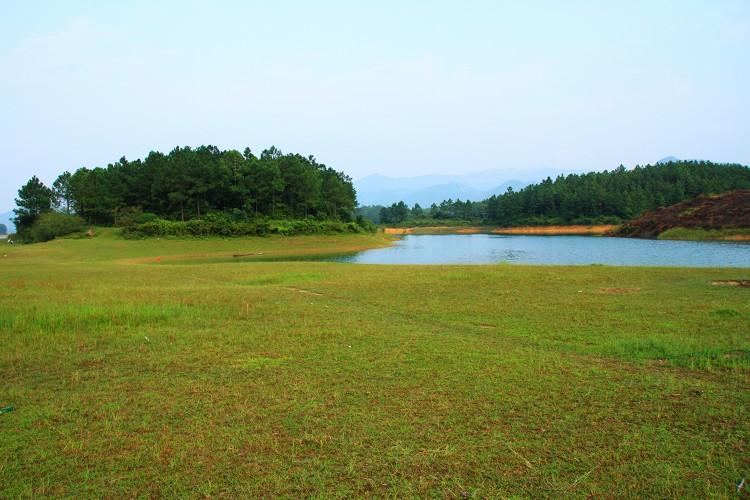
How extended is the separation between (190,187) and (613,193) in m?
90.6

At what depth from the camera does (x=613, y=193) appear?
110 meters

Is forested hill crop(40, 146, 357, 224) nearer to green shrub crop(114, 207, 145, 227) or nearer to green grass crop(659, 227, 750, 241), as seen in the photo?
green shrub crop(114, 207, 145, 227)

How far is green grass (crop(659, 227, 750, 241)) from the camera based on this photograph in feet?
204

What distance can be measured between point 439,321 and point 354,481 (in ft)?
25.7

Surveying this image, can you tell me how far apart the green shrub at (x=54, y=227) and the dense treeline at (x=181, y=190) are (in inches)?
219

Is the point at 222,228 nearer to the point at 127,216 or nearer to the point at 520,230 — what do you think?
the point at 127,216

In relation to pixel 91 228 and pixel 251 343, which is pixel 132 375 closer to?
pixel 251 343

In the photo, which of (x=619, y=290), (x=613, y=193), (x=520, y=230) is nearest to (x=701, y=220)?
(x=613, y=193)

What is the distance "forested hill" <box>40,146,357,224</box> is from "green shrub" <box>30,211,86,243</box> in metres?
7.13

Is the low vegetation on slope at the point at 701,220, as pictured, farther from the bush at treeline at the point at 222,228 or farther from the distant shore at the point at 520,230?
the bush at treeline at the point at 222,228

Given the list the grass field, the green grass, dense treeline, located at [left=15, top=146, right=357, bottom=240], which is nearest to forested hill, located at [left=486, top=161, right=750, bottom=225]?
the green grass

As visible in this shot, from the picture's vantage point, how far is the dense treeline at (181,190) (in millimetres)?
66625

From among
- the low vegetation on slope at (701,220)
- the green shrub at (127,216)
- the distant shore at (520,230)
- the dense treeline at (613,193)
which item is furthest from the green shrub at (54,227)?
the dense treeline at (613,193)

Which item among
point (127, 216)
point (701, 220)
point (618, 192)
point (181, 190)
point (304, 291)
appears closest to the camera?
point (304, 291)
